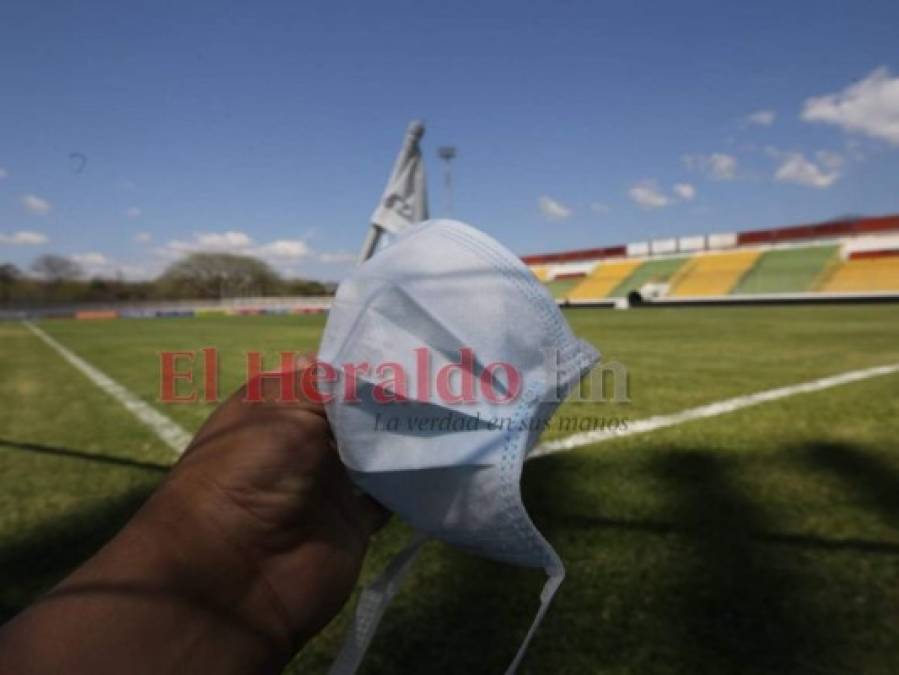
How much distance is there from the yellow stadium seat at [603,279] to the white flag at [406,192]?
35.4 m

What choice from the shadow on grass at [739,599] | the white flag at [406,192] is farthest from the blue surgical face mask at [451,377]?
the shadow on grass at [739,599]

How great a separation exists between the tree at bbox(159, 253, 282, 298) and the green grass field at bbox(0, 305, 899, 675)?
7531 cm

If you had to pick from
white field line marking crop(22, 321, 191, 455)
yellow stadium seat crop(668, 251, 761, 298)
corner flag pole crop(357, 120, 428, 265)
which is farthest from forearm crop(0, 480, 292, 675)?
yellow stadium seat crop(668, 251, 761, 298)

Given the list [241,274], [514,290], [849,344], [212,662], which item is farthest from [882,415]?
[241,274]

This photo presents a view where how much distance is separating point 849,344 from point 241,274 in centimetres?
7769

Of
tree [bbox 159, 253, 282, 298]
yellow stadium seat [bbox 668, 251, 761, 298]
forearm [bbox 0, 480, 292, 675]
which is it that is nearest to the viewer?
forearm [bbox 0, 480, 292, 675]

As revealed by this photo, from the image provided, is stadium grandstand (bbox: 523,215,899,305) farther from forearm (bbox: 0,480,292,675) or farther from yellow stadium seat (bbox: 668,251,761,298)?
forearm (bbox: 0,480,292,675)

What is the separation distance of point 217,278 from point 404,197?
268 feet

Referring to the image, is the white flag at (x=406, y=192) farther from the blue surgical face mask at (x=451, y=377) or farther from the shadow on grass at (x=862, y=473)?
the shadow on grass at (x=862, y=473)

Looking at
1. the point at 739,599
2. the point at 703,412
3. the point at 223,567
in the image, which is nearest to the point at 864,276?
the point at 703,412

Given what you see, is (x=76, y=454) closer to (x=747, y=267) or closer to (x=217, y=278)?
(x=747, y=267)

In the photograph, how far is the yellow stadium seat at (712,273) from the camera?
3142cm

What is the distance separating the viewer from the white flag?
1.38 m

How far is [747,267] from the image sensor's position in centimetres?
3303
